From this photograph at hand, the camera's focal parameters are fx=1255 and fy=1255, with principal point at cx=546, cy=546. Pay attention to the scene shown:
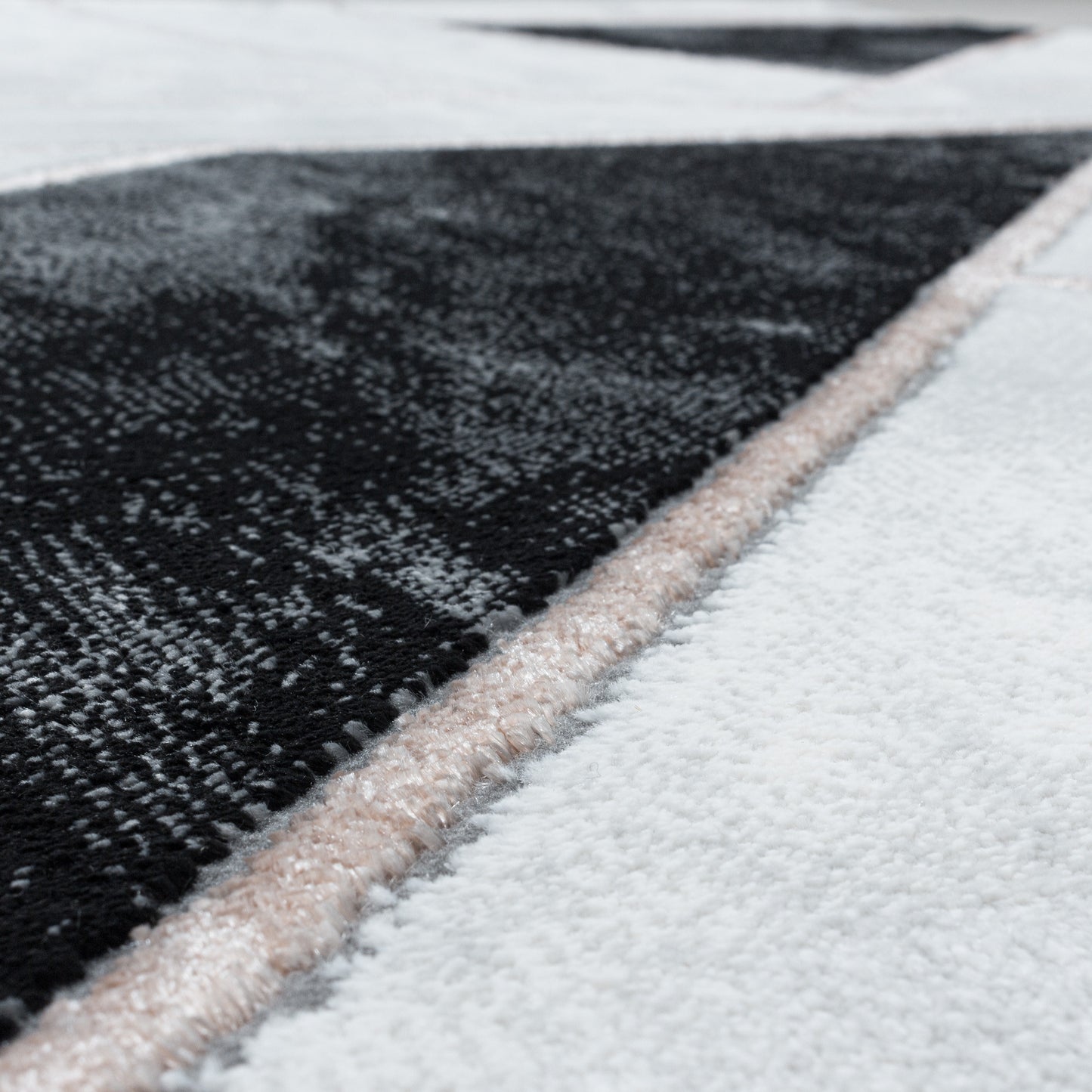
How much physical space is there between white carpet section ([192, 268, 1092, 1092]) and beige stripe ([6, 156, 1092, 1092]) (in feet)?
0.06

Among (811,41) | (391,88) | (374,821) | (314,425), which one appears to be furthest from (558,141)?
(811,41)

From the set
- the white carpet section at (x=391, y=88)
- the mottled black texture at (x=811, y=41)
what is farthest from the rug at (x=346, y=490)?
the mottled black texture at (x=811, y=41)

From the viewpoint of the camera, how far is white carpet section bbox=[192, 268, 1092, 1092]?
0.36m

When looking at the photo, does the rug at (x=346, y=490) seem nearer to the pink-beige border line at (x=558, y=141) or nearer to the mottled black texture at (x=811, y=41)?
the pink-beige border line at (x=558, y=141)

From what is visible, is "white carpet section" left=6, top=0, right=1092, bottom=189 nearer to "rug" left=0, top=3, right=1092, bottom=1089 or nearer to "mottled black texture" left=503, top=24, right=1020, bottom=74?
"mottled black texture" left=503, top=24, right=1020, bottom=74

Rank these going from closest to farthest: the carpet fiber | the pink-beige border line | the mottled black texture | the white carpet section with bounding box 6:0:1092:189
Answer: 1. the carpet fiber
2. the pink-beige border line
3. the white carpet section with bounding box 6:0:1092:189
4. the mottled black texture

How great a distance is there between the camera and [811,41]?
334 centimetres

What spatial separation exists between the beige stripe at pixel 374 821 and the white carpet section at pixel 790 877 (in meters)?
0.02

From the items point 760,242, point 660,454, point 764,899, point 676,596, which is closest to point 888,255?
point 760,242

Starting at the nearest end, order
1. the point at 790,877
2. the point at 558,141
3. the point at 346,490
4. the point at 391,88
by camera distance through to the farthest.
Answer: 1. the point at 790,877
2. the point at 346,490
3. the point at 558,141
4. the point at 391,88

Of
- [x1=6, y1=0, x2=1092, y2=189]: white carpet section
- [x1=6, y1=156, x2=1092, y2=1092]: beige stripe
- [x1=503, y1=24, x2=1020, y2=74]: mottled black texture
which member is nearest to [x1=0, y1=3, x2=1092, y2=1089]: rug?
[x1=6, y1=156, x2=1092, y2=1092]: beige stripe

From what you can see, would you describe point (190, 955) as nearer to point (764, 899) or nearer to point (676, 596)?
point (764, 899)

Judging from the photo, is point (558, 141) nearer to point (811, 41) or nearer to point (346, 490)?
point (346, 490)

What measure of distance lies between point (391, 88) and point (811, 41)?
5.21 feet
